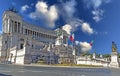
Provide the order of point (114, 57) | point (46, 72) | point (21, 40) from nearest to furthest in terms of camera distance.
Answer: point (46, 72) < point (114, 57) < point (21, 40)

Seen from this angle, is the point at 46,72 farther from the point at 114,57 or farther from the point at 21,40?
the point at 21,40

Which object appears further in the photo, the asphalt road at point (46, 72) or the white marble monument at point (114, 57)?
the white marble monument at point (114, 57)

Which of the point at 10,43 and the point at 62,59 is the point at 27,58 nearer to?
the point at 62,59

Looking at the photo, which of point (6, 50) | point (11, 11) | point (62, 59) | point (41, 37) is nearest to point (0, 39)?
point (6, 50)

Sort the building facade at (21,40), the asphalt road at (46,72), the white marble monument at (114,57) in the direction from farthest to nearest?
the building facade at (21,40) < the white marble monument at (114,57) < the asphalt road at (46,72)

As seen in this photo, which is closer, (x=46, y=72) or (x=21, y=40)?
(x=46, y=72)

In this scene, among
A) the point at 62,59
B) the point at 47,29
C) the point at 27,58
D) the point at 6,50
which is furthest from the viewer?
the point at 47,29

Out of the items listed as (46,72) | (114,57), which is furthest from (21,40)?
(46,72)

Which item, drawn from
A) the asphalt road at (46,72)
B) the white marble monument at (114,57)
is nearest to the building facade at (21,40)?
the white marble monument at (114,57)

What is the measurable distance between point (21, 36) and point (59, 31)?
62264 mm

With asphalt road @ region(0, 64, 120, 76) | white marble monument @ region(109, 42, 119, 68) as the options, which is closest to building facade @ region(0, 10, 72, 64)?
white marble monument @ region(109, 42, 119, 68)

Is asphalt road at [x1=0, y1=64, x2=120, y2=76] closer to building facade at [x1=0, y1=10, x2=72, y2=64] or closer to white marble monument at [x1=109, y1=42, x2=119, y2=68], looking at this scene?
white marble monument at [x1=109, y1=42, x2=119, y2=68]

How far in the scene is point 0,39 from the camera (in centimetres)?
10925

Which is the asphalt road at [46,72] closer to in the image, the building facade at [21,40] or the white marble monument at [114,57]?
the white marble monument at [114,57]
